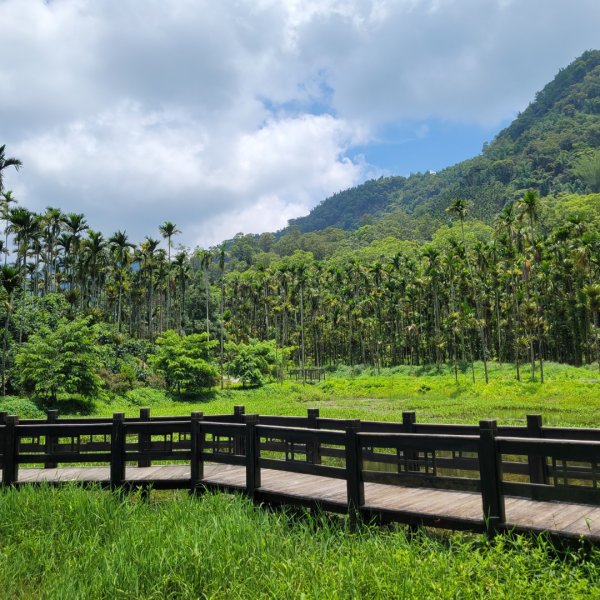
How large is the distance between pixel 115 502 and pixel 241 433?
7.64ft

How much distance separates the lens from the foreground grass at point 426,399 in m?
30.4

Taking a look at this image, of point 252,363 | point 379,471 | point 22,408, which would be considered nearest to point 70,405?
point 22,408

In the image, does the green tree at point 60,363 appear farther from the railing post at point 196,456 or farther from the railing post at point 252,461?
the railing post at point 252,461

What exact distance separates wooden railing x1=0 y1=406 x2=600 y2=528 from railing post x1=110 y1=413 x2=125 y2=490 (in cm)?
2

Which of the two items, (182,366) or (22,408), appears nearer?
(22,408)

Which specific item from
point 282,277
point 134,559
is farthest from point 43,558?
point 282,277

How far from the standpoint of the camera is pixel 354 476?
7293 mm

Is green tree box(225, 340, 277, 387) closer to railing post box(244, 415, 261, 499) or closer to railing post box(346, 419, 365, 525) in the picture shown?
railing post box(244, 415, 261, 499)

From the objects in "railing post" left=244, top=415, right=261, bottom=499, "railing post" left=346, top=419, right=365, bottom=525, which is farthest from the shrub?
"railing post" left=346, top=419, right=365, bottom=525

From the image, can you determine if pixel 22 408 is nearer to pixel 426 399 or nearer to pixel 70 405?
pixel 70 405

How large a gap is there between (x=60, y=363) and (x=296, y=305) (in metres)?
55.1

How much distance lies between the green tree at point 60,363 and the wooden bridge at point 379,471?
89.0ft

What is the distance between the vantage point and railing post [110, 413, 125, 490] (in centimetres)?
965

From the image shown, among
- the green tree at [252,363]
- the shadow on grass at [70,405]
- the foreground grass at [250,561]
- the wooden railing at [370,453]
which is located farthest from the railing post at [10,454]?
the green tree at [252,363]
